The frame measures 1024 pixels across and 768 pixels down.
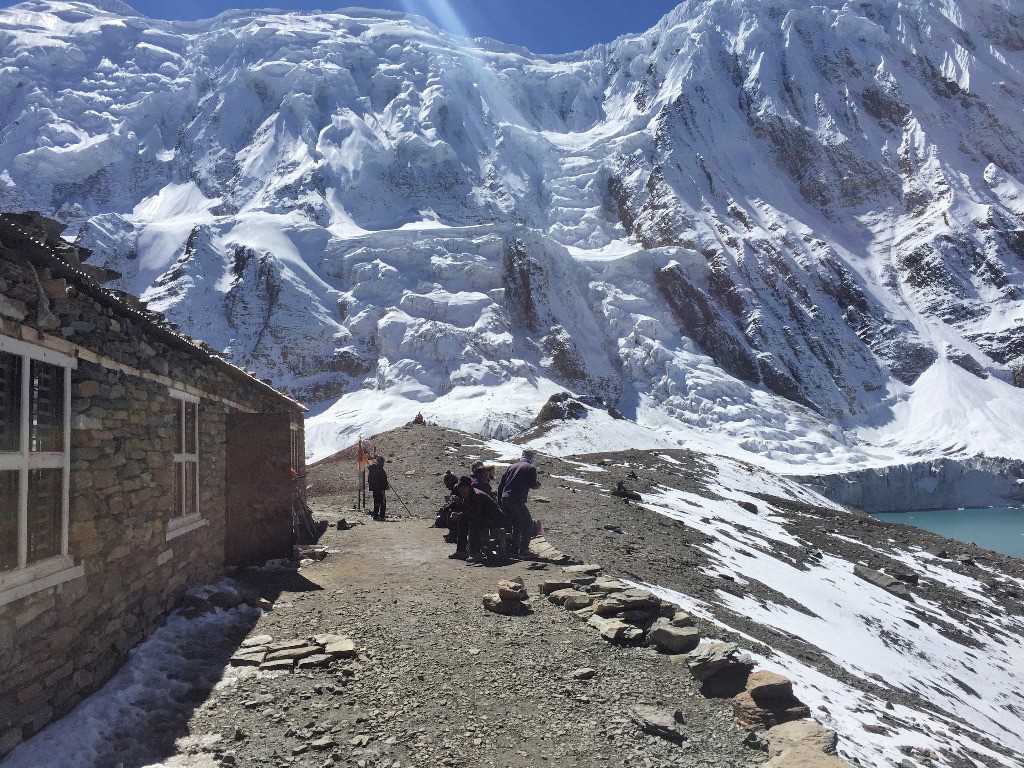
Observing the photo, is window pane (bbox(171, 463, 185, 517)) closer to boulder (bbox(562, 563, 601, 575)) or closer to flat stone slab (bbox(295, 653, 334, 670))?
flat stone slab (bbox(295, 653, 334, 670))

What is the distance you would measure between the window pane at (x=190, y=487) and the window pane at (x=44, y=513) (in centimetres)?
296

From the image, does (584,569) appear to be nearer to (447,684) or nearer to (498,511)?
(498,511)

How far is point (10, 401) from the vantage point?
4.31 metres

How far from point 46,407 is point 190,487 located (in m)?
3.44

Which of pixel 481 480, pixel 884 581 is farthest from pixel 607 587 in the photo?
pixel 884 581

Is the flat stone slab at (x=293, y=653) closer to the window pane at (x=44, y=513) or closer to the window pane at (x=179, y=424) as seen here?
the window pane at (x=44, y=513)

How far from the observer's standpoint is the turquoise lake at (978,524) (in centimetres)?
3662

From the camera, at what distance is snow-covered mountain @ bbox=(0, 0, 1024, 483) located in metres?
54.1

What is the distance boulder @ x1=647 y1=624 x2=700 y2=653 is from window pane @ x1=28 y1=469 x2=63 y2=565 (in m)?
5.24

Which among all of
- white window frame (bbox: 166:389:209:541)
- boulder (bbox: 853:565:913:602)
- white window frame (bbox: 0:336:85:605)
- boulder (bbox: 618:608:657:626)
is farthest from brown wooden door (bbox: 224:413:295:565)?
boulder (bbox: 853:565:913:602)

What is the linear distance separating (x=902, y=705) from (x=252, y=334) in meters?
51.6

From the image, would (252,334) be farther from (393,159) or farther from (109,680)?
(109,680)

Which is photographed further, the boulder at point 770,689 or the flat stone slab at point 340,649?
the flat stone slab at point 340,649

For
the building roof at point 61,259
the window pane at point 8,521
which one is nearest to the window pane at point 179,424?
the building roof at point 61,259
